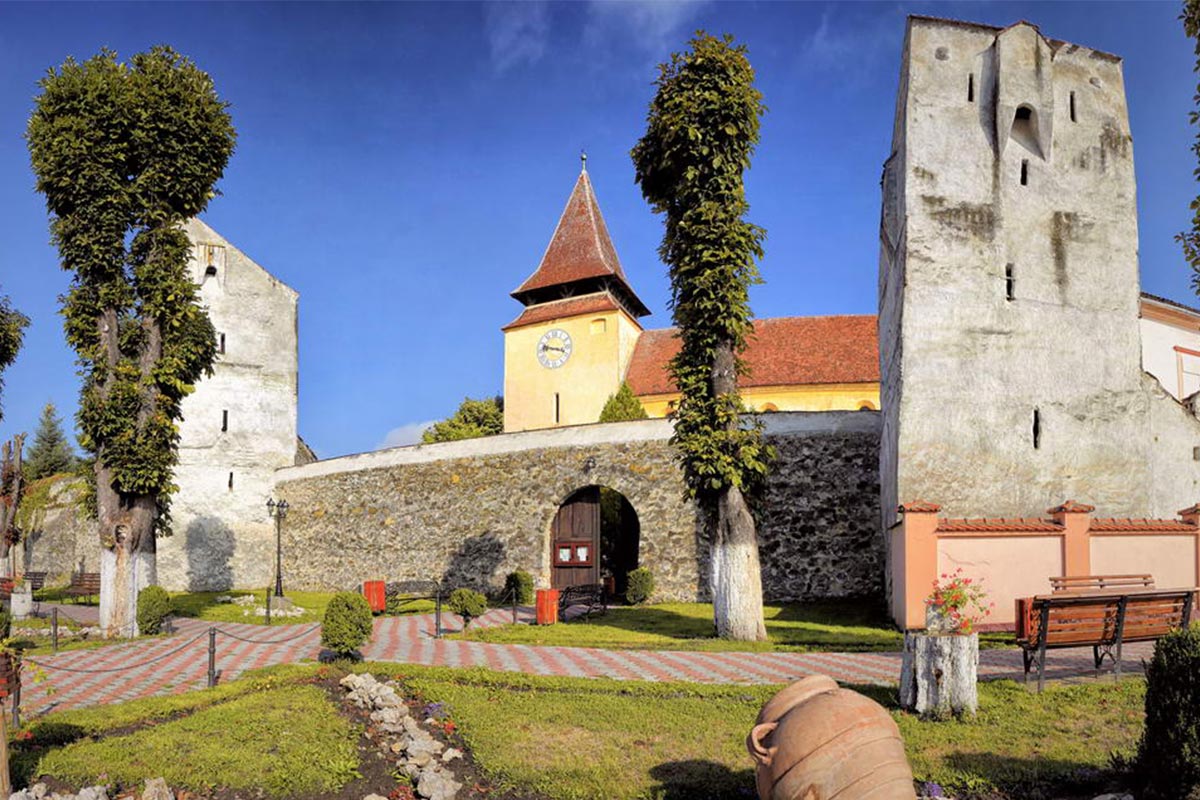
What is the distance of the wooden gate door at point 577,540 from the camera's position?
942 inches

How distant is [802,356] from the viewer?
110 feet

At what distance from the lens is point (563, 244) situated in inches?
1539

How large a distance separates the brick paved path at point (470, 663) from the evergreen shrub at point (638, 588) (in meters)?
7.84

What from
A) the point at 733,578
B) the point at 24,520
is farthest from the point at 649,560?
the point at 24,520

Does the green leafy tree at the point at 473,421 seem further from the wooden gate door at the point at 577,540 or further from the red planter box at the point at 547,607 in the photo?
the red planter box at the point at 547,607

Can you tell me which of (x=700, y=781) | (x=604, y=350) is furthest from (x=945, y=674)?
(x=604, y=350)

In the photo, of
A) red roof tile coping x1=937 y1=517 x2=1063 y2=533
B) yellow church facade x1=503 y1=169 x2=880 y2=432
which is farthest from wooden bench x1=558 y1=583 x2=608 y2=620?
yellow church facade x1=503 y1=169 x2=880 y2=432

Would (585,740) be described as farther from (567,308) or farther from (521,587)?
(567,308)

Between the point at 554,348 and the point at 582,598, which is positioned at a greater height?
the point at 554,348

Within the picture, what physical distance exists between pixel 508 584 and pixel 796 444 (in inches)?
330

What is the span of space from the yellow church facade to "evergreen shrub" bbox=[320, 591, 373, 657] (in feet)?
74.1

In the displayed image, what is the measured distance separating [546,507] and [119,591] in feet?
37.9

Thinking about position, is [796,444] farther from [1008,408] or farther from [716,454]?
[716,454]

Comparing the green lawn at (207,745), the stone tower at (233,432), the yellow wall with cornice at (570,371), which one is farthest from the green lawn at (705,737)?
the yellow wall with cornice at (570,371)
